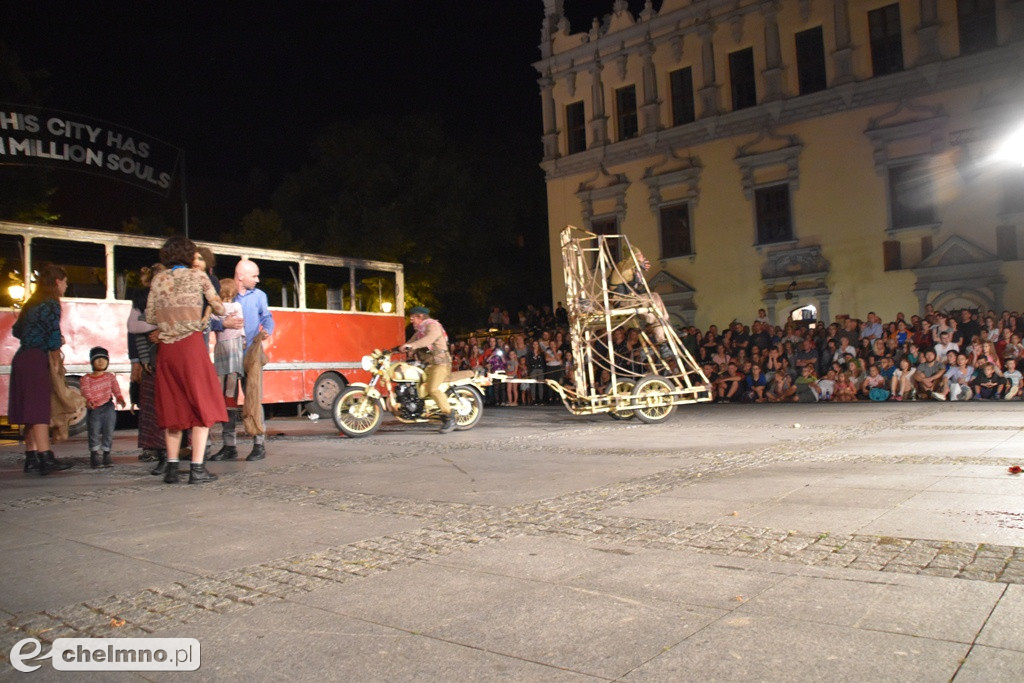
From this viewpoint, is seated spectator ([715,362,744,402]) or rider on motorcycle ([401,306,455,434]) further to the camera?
seated spectator ([715,362,744,402])

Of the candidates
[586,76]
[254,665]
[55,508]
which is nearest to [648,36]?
[586,76]

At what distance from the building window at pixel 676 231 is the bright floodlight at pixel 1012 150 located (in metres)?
9.27

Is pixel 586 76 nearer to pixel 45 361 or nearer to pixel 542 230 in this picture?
pixel 542 230

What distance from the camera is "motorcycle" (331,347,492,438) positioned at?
451 inches

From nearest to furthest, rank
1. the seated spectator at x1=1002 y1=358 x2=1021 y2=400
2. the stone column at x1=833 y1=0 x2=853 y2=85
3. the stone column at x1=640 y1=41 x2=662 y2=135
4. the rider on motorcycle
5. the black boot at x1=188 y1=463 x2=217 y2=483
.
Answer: the black boot at x1=188 y1=463 x2=217 y2=483
the rider on motorcycle
the seated spectator at x1=1002 y1=358 x2=1021 y2=400
the stone column at x1=833 y1=0 x2=853 y2=85
the stone column at x1=640 y1=41 x2=662 y2=135

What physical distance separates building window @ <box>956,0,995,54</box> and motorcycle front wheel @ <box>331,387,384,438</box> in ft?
64.8

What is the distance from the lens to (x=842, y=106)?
24.3 meters

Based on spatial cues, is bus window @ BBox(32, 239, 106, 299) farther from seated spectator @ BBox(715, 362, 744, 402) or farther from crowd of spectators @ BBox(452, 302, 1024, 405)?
seated spectator @ BBox(715, 362, 744, 402)

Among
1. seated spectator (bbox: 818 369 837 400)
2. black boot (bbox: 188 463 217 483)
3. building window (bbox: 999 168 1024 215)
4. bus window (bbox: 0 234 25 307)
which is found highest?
building window (bbox: 999 168 1024 215)

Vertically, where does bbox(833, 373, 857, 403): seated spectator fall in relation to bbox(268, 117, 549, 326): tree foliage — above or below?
below

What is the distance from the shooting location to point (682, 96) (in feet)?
92.0

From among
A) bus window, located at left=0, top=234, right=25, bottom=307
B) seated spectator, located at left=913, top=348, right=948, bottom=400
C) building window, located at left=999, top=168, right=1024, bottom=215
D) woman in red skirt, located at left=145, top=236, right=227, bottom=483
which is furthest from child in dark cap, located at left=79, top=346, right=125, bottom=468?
building window, located at left=999, top=168, right=1024, bottom=215

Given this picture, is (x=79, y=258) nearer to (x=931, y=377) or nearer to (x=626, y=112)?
(x=931, y=377)

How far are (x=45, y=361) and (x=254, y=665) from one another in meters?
6.50
